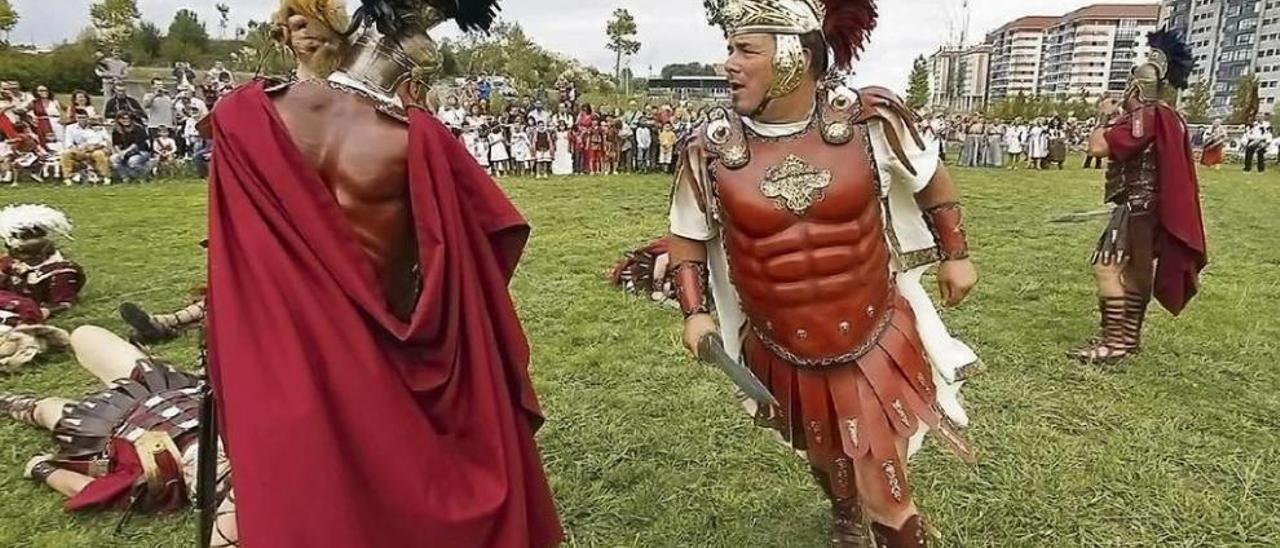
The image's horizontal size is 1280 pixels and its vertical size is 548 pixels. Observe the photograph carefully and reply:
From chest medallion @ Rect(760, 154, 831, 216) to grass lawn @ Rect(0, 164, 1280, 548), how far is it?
148cm

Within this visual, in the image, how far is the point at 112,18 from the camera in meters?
38.7

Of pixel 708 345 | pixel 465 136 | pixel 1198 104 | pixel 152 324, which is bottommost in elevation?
pixel 152 324

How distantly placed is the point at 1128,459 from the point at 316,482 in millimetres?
3537

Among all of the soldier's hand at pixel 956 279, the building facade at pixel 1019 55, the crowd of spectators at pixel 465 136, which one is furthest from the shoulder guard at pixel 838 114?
the building facade at pixel 1019 55

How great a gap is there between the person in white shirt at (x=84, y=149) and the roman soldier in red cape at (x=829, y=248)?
14946mm

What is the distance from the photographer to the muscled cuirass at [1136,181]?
5180 millimetres

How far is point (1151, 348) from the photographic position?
18.9ft

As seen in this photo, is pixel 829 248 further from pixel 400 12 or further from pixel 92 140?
pixel 92 140

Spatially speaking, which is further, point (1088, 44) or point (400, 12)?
point (1088, 44)

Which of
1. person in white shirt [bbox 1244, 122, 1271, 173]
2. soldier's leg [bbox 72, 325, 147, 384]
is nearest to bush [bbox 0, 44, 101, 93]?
soldier's leg [bbox 72, 325, 147, 384]

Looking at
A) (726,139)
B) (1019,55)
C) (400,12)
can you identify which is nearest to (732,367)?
(726,139)

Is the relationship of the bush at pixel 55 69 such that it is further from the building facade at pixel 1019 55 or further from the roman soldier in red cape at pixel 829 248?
the building facade at pixel 1019 55

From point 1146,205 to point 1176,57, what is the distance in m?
0.91

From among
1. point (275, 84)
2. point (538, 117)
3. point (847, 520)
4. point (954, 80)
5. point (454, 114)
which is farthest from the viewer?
point (954, 80)
